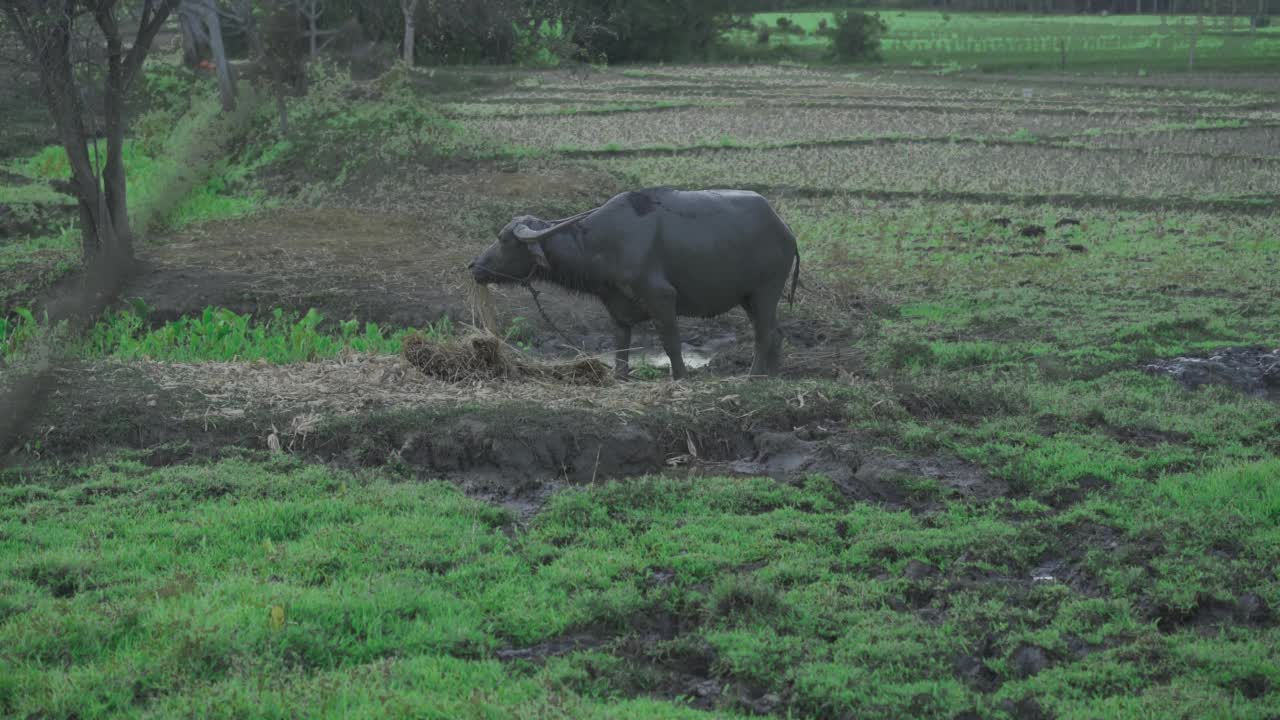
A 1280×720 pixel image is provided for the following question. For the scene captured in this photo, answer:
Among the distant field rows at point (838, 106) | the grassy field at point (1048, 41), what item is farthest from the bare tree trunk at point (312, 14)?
the grassy field at point (1048, 41)

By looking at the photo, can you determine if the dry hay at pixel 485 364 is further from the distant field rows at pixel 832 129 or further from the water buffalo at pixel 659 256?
the distant field rows at pixel 832 129

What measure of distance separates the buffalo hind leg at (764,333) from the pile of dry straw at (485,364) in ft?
4.53

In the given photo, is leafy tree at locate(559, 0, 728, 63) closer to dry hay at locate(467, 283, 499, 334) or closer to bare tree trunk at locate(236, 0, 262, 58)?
bare tree trunk at locate(236, 0, 262, 58)

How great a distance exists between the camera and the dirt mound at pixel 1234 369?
31.5ft

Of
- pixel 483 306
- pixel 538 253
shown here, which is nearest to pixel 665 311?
pixel 538 253

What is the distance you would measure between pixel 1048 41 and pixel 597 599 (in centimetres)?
5905

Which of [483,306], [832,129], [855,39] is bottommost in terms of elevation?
[483,306]

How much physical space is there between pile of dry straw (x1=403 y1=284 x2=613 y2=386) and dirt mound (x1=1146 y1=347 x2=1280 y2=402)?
14.9 ft

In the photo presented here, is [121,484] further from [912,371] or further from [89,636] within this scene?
[912,371]

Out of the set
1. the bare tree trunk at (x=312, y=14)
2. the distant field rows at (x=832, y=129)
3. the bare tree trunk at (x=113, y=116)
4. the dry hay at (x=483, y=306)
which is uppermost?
the bare tree trunk at (x=312, y=14)

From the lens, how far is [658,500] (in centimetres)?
694

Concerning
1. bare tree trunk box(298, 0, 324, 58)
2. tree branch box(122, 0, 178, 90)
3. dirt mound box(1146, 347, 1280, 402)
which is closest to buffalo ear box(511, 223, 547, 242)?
tree branch box(122, 0, 178, 90)

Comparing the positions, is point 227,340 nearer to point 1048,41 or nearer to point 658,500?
point 658,500

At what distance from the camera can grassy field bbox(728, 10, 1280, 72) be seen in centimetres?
5044
